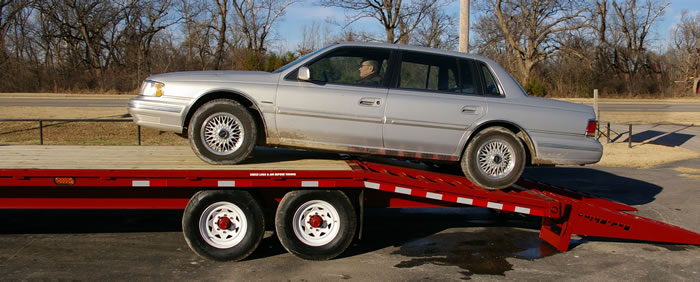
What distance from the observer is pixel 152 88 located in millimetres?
6191

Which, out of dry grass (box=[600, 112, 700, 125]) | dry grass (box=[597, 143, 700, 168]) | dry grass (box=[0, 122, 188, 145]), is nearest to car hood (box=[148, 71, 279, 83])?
dry grass (box=[0, 122, 188, 145])

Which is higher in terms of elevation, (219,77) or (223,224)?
(219,77)

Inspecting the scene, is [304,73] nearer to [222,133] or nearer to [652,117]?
[222,133]

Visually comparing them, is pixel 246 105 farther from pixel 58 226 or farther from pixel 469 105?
pixel 58 226

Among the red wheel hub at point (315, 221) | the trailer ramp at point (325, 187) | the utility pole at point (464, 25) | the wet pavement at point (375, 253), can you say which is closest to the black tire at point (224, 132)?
the trailer ramp at point (325, 187)

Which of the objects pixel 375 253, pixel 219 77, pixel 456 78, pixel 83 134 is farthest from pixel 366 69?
pixel 83 134

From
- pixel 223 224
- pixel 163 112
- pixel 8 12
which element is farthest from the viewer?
A: pixel 8 12

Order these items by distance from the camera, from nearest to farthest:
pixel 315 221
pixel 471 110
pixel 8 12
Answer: pixel 315 221 → pixel 471 110 → pixel 8 12

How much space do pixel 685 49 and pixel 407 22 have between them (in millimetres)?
37355

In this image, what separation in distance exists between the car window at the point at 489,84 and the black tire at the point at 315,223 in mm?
2124

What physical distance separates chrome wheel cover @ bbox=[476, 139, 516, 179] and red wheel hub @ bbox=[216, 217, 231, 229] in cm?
282

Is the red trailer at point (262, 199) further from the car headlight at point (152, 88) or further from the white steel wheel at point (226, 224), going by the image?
the car headlight at point (152, 88)

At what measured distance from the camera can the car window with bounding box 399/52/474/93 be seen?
648cm

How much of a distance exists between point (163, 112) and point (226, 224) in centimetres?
141
